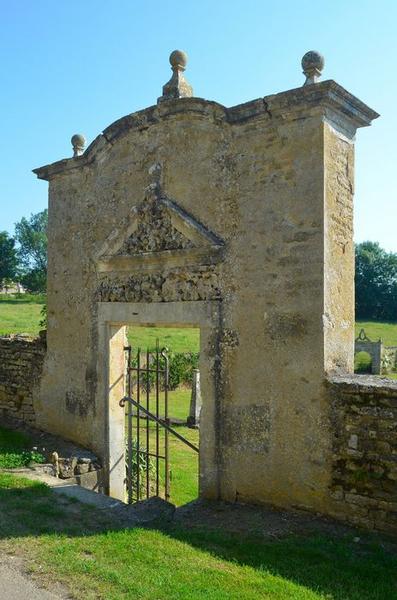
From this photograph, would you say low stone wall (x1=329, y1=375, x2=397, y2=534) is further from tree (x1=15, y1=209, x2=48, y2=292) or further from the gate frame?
tree (x1=15, y1=209, x2=48, y2=292)

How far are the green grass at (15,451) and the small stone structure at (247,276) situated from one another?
1002 millimetres

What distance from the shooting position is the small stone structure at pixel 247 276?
5.61 m

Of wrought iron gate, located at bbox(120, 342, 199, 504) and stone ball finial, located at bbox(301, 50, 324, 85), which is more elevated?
stone ball finial, located at bbox(301, 50, 324, 85)

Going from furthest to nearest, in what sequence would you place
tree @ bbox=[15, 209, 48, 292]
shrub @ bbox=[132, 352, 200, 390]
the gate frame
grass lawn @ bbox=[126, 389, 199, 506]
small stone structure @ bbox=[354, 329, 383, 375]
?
tree @ bbox=[15, 209, 48, 292] < small stone structure @ bbox=[354, 329, 383, 375] < shrub @ bbox=[132, 352, 200, 390] < grass lawn @ bbox=[126, 389, 199, 506] < the gate frame

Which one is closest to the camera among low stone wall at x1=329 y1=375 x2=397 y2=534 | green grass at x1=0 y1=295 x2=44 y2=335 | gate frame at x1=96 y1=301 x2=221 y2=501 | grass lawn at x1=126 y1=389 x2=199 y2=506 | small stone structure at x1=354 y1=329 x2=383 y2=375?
low stone wall at x1=329 y1=375 x2=397 y2=534

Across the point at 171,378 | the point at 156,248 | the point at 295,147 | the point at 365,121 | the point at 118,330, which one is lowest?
the point at 171,378

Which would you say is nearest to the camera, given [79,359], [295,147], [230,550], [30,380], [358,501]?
[230,550]

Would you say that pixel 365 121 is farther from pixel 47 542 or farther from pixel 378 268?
pixel 378 268

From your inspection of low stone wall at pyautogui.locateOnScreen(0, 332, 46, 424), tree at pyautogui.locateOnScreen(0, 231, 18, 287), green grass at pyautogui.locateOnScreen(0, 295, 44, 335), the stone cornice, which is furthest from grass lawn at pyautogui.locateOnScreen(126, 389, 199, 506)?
tree at pyautogui.locateOnScreen(0, 231, 18, 287)

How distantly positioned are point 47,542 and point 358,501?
3076 mm

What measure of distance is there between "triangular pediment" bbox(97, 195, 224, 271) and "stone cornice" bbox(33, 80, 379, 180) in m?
1.17

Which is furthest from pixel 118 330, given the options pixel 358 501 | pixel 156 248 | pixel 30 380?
pixel 358 501

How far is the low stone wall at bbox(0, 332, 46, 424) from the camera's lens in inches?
377

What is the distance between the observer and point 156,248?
7246 mm
